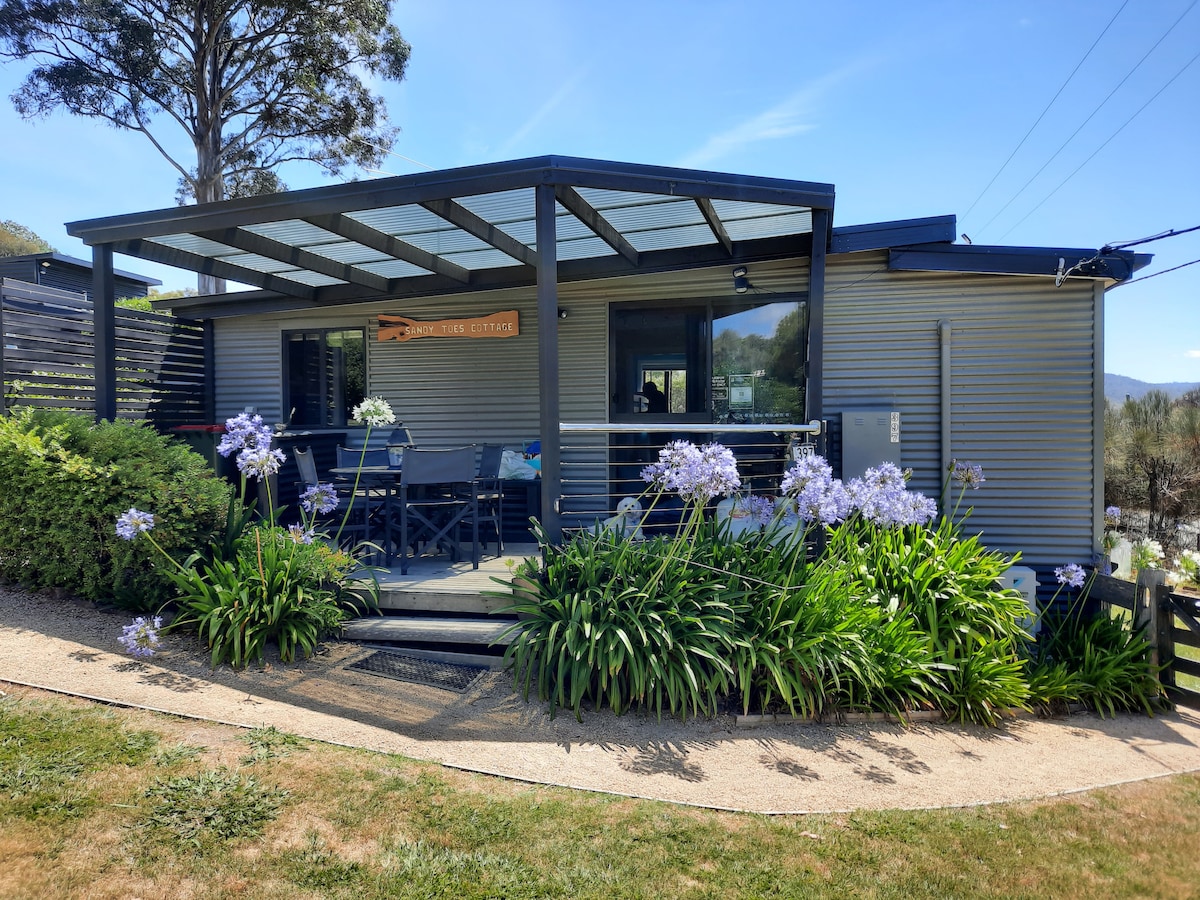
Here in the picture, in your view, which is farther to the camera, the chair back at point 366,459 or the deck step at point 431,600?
the chair back at point 366,459

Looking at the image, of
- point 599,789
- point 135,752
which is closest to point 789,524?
point 599,789

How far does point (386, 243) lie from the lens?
5.89m

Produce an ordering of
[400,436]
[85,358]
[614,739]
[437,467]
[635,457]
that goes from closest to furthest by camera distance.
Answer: [614,739], [437,467], [85,358], [635,457], [400,436]

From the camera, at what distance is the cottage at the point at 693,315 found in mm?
5086

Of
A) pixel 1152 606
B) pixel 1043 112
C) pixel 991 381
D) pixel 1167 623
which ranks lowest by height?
pixel 1167 623

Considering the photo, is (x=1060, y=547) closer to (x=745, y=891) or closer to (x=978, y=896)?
(x=978, y=896)

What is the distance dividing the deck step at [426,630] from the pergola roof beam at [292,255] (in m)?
3.33

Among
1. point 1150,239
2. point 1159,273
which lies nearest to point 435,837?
point 1150,239

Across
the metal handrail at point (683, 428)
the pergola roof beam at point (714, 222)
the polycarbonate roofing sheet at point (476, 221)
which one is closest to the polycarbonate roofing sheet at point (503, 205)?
A: the polycarbonate roofing sheet at point (476, 221)

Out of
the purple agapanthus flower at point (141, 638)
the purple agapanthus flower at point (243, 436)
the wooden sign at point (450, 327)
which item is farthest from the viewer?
the wooden sign at point (450, 327)

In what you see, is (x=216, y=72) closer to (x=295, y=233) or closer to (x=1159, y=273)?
(x=295, y=233)

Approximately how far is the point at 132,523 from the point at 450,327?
4.45m

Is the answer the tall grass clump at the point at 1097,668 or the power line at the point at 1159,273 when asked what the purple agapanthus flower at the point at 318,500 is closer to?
the tall grass clump at the point at 1097,668

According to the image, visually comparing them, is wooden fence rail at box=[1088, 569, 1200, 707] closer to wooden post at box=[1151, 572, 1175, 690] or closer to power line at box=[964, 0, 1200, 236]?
wooden post at box=[1151, 572, 1175, 690]
